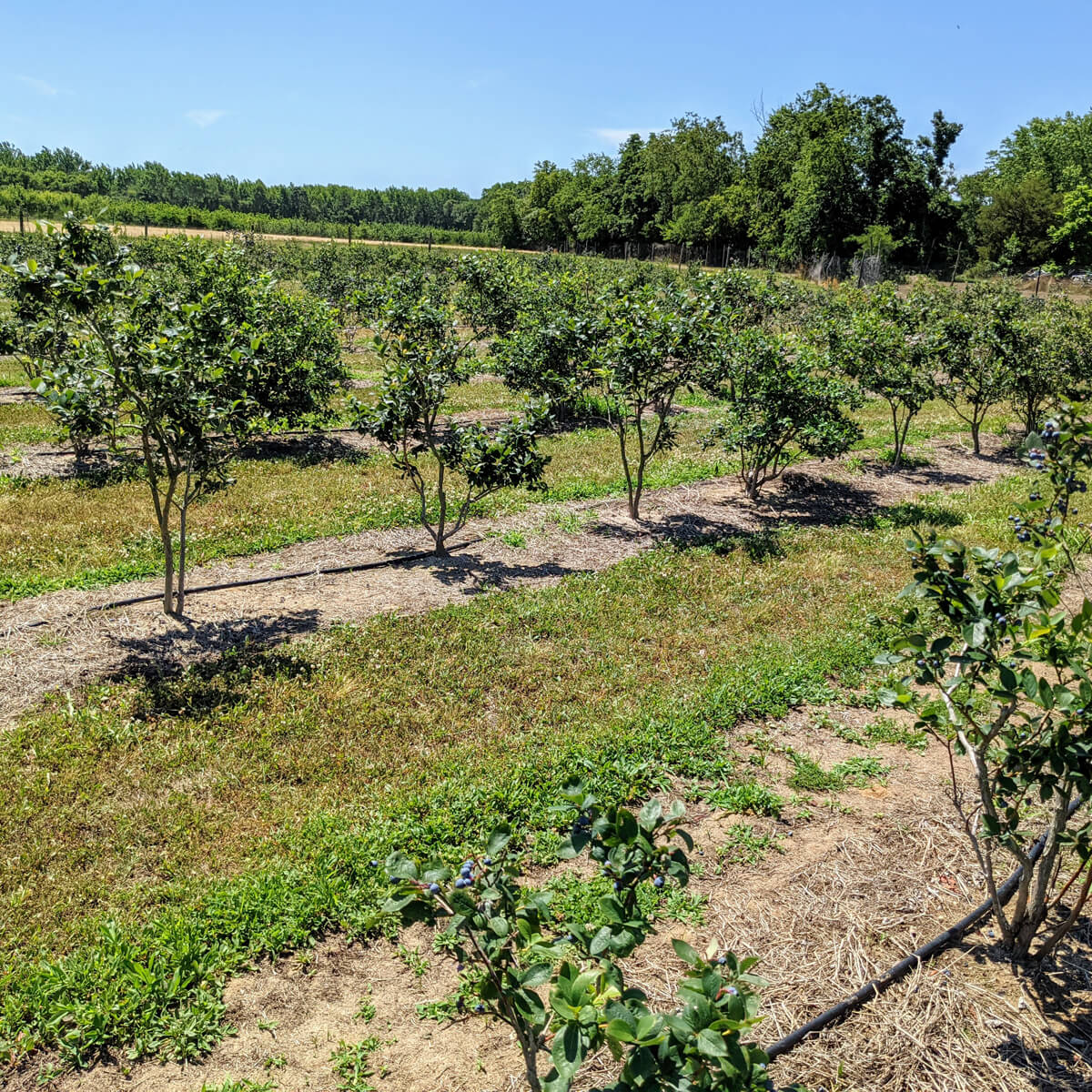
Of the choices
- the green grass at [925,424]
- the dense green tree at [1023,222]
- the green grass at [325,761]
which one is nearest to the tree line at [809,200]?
the dense green tree at [1023,222]

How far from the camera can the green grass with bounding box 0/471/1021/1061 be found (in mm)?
3998

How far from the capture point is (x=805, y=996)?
3758 mm

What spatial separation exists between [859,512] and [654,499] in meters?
3.17

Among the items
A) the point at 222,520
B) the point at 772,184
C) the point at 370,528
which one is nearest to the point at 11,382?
the point at 222,520

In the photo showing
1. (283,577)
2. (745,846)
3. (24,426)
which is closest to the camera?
(745,846)

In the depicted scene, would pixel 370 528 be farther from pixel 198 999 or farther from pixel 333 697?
pixel 198 999

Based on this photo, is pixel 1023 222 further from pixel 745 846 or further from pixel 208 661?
pixel 208 661

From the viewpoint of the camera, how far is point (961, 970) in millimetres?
3924

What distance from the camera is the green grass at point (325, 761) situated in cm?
400

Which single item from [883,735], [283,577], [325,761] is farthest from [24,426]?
[883,735]

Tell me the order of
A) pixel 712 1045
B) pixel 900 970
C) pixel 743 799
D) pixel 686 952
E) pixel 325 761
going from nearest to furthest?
pixel 712 1045 → pixel 686 952 → pixel 900 970 → pixel 743 799 → pixel 325 761

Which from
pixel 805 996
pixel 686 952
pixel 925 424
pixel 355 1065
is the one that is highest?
pixel 925 424

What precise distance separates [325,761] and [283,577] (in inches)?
138

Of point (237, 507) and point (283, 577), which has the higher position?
point (237, 507)
